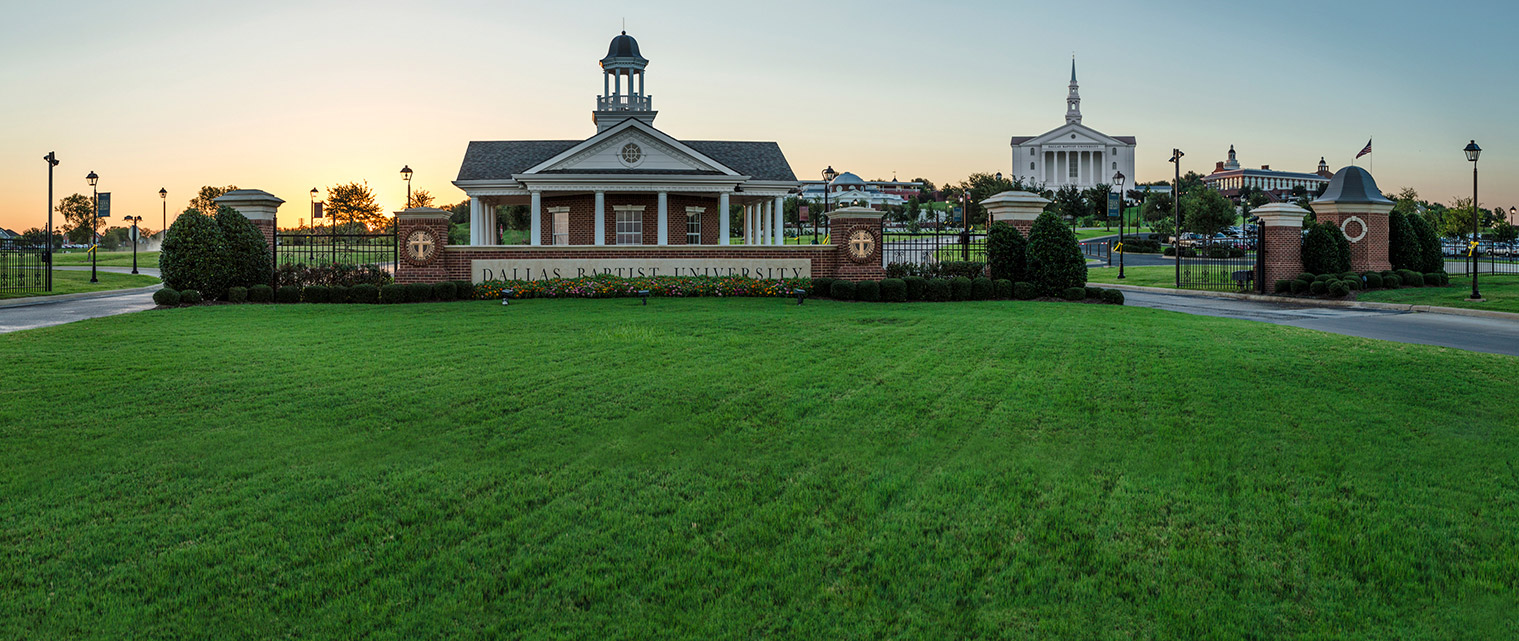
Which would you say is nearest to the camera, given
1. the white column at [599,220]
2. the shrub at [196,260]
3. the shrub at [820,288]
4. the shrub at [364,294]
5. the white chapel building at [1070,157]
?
the shrub at [196,260]

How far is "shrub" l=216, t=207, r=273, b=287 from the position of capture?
2109 cm

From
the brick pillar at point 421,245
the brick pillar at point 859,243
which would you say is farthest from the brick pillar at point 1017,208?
the brick pillar at point 421,245

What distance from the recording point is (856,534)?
205 inches

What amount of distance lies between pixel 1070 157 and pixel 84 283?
133635 mm

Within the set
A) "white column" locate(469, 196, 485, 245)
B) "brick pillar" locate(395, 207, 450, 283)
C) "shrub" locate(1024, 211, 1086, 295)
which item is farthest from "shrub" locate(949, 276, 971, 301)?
"white column" locate(469, 196, 485, 245)

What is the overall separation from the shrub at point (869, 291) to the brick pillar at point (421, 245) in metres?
10.6

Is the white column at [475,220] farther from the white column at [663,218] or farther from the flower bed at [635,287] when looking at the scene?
the flower bed at [635,287]

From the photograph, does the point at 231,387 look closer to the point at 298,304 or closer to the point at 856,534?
the point at 856,534

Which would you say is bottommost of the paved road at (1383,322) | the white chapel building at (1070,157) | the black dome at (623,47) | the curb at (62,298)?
the paved road at (1383,322)

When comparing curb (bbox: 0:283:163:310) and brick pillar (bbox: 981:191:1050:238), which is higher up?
brick pillar (bbox: 981:191:1050:238)

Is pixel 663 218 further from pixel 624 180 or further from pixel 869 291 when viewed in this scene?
pixel 869 291

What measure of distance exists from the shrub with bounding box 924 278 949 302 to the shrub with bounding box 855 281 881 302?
1167 mm

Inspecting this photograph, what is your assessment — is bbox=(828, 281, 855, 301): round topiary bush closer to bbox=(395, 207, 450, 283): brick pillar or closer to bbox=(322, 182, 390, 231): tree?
bbox=(395, 207, 450, 283): brick pillar

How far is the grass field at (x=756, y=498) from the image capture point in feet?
14.3
